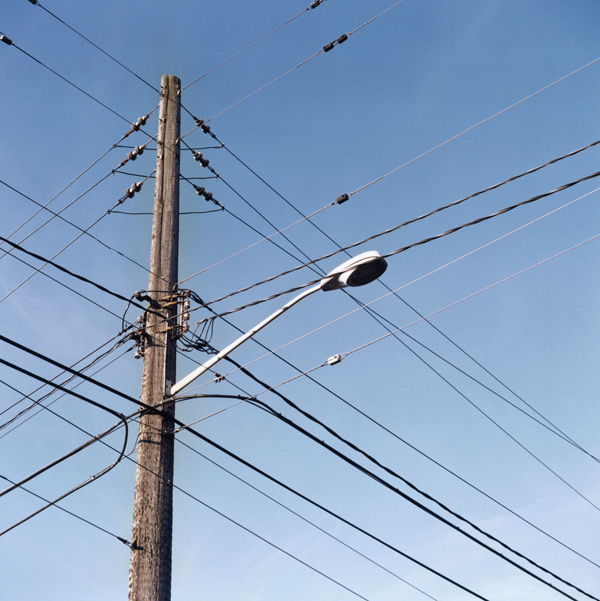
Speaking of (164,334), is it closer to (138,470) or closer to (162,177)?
(138,470)

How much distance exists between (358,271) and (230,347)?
5.61 ft

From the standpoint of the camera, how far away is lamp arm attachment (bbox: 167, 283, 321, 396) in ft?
25.7

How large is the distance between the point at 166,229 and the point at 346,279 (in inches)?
121

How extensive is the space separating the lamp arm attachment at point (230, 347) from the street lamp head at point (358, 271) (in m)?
0.23

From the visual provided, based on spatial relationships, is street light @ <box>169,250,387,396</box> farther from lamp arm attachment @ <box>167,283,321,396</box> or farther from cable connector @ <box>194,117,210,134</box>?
cable connector @ <box>194,117,210,134</box>

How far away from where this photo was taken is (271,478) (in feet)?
27.0

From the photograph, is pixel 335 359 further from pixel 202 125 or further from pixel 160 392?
pixel 202 125

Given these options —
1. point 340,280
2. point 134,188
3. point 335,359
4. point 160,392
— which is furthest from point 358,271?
point 134,188

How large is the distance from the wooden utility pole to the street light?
0.44 metres

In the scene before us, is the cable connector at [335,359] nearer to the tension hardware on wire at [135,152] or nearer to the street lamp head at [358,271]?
the street lamp head at [358,271]

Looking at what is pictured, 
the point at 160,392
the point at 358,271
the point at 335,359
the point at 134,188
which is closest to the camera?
the point at 358,271

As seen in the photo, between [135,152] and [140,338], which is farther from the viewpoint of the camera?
[135,152]

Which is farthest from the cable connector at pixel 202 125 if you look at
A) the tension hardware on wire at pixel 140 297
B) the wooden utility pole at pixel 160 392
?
the tension hardware on wire at pixel 140 297

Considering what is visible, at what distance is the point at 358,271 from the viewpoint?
24.7ft
